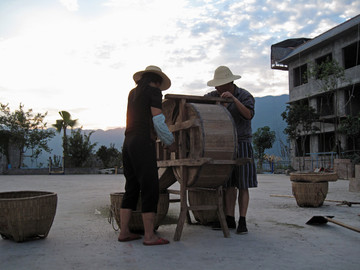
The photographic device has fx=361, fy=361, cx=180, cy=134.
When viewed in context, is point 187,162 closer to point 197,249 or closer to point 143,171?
point 143,171

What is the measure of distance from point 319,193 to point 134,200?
396cm

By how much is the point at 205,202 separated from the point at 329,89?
19763 millimetres

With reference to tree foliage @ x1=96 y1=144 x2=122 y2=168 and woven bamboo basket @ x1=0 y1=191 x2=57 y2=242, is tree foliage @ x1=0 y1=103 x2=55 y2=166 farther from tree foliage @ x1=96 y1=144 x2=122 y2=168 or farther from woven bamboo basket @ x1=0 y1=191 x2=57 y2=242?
woven bamboo basket @ x1=0 y1=191 x2=57 y2=242

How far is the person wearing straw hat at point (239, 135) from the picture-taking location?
13.7 feet

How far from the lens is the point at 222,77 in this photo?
4.32m

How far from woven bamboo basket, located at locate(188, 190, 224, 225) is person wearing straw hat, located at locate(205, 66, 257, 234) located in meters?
0.19

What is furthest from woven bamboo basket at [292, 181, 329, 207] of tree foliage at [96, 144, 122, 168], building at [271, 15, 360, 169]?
tree foliage at [96, 144, 122, 168]

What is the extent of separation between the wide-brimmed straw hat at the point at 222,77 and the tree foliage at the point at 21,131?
26.6m

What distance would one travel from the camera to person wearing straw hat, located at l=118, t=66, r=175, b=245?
141 inches

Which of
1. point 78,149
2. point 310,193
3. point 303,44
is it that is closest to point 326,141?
point 303,44

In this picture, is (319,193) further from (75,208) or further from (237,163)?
(75,208)

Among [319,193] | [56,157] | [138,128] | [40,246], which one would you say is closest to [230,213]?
[138,128]

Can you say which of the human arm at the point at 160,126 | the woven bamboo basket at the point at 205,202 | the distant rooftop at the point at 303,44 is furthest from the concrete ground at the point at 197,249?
the distant rooftop at the point at 303,44

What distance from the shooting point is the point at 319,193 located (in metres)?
6.43
